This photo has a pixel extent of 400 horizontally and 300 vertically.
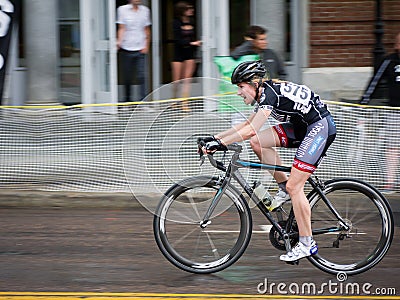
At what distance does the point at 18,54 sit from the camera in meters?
14.7

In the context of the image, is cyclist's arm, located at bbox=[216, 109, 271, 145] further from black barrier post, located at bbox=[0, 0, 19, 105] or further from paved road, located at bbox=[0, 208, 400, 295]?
black barrier post, located at bbox=[0, 0, 19, 105]

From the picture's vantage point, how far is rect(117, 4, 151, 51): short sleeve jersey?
41.9 feet

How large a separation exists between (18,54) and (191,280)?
906cm

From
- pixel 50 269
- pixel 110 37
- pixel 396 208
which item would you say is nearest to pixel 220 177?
pixel 50 269

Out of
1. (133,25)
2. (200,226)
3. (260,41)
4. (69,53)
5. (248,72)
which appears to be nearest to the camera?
(248,72)

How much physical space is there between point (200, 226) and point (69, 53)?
27.8 ft

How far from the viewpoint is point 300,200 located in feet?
21.4

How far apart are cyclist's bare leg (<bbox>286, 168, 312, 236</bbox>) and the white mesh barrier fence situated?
2.99 meters

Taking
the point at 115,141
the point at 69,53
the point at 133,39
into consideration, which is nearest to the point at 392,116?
the point at 115,141

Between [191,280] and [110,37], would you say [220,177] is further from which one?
[110,37]

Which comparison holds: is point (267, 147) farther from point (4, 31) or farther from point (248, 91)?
point (4, 31)
